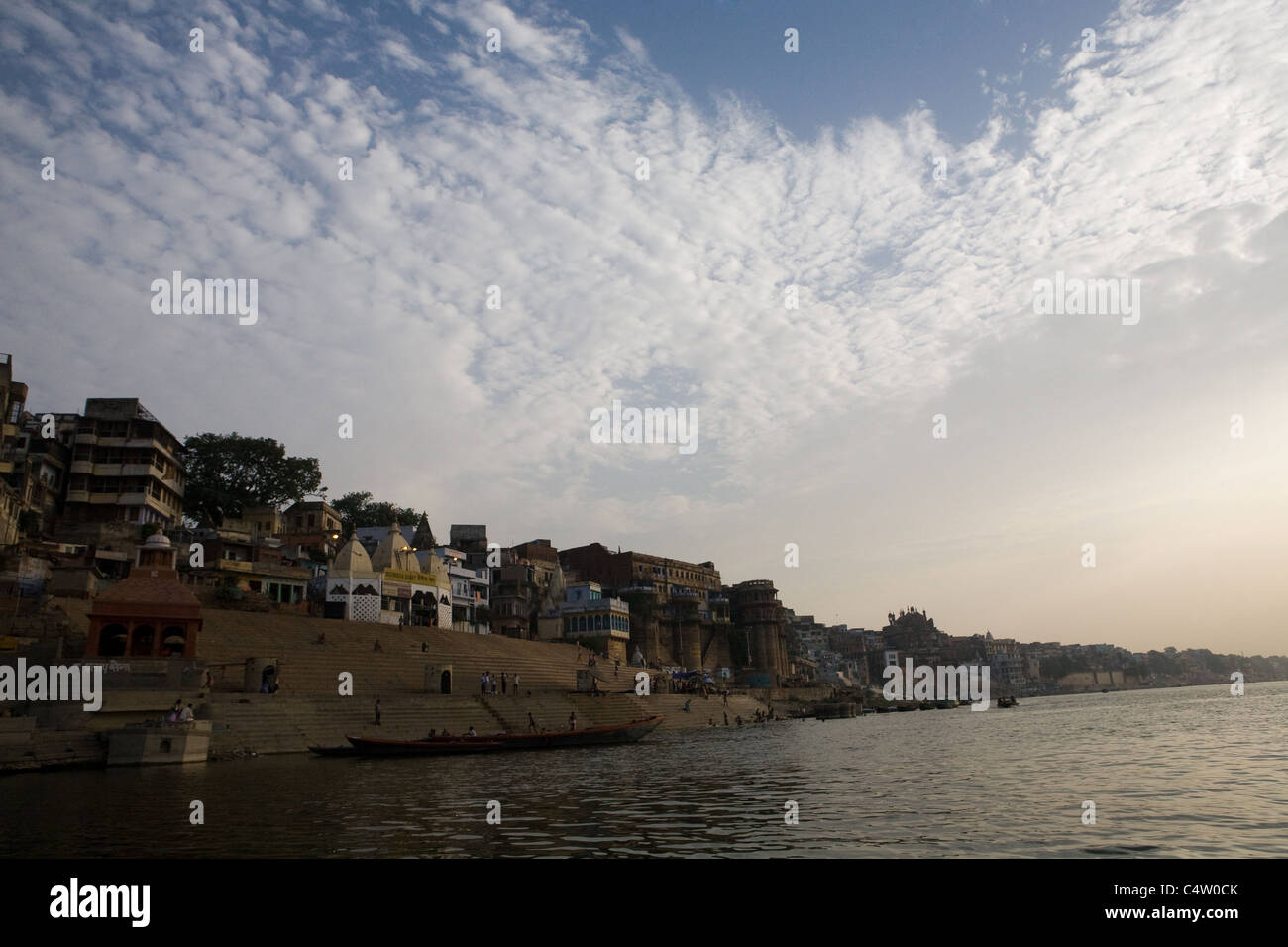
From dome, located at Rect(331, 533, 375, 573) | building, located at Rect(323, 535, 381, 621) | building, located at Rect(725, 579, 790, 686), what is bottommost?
building, located at Rect(725, 579, 790, 686)

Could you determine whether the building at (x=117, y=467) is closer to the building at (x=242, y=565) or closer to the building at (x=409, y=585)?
the building at (x=242, y=565)

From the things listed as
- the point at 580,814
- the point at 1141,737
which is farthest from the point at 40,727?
the point at 1141,737

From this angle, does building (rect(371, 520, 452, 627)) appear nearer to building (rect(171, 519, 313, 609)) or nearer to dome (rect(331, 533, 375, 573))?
dome (rect(331, 533, 375, 573))

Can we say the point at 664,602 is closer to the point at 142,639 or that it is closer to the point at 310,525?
the point at 310,525

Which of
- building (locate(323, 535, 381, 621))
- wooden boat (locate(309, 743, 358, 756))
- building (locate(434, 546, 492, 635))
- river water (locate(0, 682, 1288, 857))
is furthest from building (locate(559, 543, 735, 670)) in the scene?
river water (locate(0, 682, 1288, 857))

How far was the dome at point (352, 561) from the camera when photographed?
177 feet

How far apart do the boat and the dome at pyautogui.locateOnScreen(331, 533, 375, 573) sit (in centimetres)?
2406

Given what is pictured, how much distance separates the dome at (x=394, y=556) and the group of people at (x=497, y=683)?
14733 mm

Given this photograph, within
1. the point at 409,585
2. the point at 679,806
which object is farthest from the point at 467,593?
the point at 679,806

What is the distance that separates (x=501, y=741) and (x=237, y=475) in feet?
158

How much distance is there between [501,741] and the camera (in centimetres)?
3247

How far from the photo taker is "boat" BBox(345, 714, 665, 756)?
29.0 m

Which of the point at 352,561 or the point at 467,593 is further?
the point at 467,593
